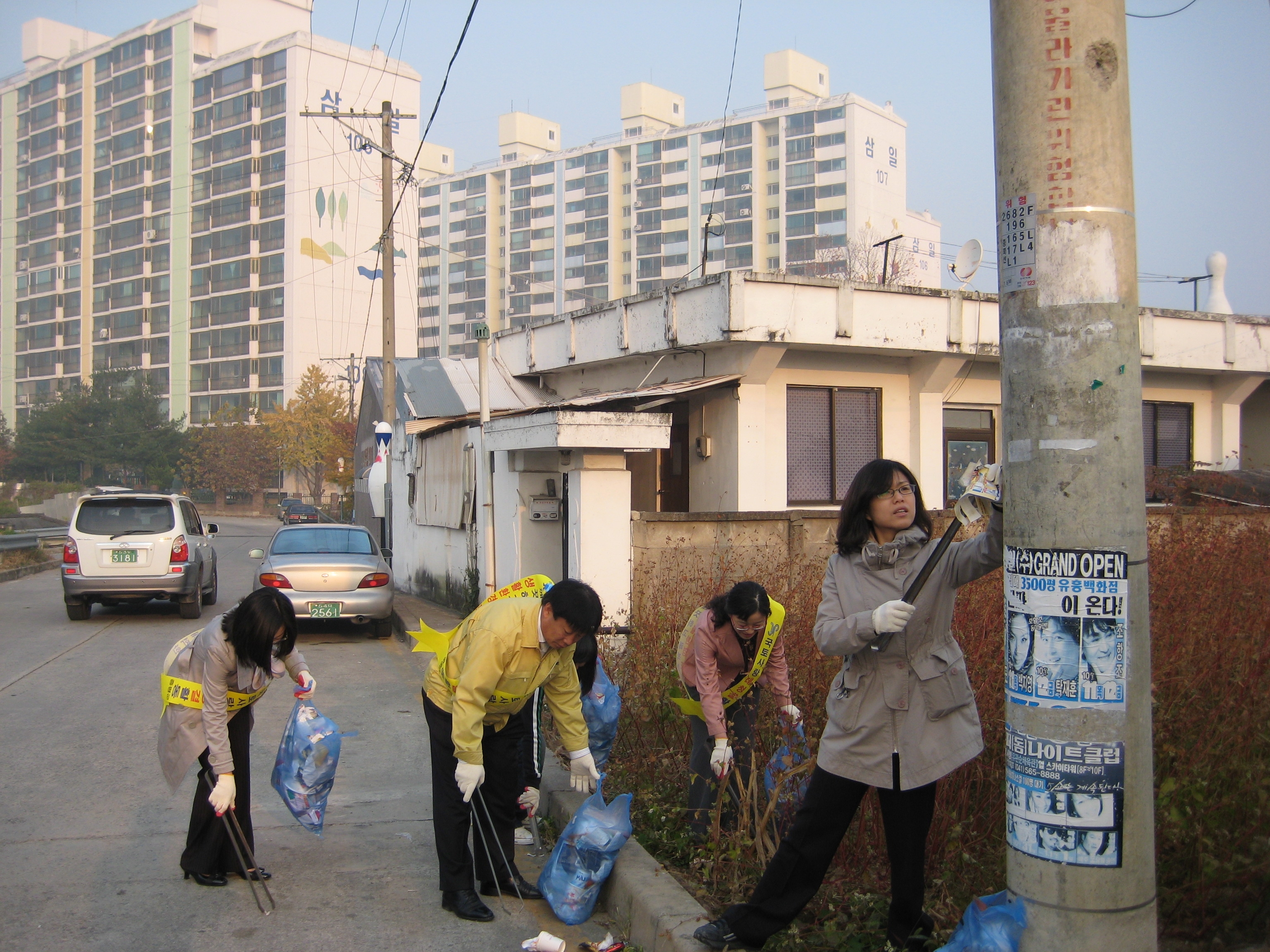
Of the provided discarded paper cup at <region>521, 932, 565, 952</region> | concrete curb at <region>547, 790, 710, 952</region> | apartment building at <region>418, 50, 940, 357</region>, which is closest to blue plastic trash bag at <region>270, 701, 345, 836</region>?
discarded paper cup at <region>521, 932, 565, 952</region>

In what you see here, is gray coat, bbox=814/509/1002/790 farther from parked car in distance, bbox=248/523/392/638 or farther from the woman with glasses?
parked car in distance, bbox=248/523/392/638

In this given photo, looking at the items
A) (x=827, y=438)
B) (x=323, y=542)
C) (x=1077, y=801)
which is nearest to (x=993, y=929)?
(x=1077, y=801)

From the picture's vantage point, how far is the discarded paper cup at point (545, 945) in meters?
3.90

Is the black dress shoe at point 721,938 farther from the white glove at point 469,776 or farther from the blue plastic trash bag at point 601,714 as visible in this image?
the blue plastic trash bag at point 601,714

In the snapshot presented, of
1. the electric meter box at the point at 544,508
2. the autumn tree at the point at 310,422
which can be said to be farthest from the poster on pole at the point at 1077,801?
the autumn tree at the point at 310,422

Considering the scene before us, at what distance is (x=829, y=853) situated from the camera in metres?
3.35

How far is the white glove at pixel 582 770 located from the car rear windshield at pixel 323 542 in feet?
29.0

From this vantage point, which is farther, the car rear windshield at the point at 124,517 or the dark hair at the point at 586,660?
the car rear windshield at the point at 124,517

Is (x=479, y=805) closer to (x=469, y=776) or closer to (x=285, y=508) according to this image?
(x=469, y=776)

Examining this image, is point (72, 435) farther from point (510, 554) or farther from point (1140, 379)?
point (1140, 379)

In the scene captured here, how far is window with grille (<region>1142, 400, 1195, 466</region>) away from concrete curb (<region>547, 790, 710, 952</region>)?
14.6 metres

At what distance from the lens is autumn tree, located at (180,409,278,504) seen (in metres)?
65.9

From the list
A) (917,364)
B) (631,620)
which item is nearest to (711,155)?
(917,364)

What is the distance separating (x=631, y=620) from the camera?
8094 millimetres
